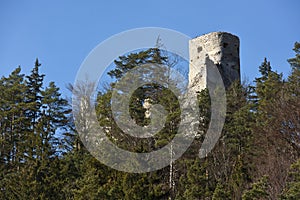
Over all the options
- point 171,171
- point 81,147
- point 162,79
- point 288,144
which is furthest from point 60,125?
point 288,144

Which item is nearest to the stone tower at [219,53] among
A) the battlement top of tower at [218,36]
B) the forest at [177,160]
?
the battlement top of tower at [218,36]

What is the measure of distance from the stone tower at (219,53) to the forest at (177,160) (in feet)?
12.7

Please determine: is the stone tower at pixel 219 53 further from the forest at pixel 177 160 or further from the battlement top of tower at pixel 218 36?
the forest at pixel 177 160

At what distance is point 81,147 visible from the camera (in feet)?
74.1

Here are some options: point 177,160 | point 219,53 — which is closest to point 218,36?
point 219,53

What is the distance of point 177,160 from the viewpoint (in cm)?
2008

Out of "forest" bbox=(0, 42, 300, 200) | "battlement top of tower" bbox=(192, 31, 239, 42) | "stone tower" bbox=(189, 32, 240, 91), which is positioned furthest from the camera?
"battlement top of tower" bbox=(192, 31, 239, 42)

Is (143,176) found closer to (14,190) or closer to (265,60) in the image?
(14,190)

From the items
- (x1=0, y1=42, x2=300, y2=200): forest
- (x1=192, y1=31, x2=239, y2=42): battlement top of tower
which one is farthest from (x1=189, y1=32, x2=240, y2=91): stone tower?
(x1=0, y1=42, x2=300, y2=200): forest

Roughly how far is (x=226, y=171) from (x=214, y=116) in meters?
3.70

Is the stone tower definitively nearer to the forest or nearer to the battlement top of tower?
the battlement top of tower

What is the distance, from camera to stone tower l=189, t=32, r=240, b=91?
1179 inches

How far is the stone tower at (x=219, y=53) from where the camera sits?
98.2ft

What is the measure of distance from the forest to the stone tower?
12.7 feet
